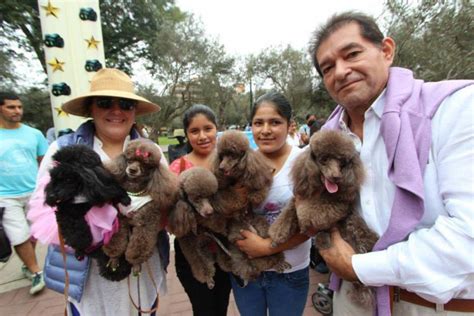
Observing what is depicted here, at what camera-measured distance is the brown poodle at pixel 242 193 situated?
74.5 inches

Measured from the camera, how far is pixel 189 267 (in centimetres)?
207

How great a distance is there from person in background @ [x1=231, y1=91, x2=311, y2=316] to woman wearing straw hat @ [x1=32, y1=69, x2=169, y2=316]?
2.10 ft

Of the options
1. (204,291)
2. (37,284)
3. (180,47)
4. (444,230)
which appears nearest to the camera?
(444,230)

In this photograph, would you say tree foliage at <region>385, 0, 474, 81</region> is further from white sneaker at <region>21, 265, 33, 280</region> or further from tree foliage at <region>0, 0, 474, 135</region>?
white sneaker at <region>21, 265, 33, 280</region>

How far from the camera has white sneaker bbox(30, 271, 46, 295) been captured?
3.37 metres

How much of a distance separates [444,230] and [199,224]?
4.60ft

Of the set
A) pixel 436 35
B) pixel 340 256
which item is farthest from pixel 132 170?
pixel 436 35

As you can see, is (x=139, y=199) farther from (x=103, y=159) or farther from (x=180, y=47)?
(x=180, y=47)

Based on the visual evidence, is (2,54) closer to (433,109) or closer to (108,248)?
(108,248)

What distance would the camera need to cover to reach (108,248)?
1622 millimetres

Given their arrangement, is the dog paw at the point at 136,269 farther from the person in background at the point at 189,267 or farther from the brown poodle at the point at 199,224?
the person in background at the point at 189,267

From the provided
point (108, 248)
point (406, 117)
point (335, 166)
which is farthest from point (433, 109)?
point (108, 248)

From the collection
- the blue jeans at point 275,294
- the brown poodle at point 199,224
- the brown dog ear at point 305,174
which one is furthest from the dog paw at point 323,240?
the brown poodle at point 199,224

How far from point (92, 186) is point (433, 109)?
1.63m
